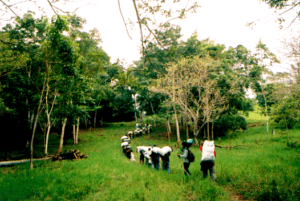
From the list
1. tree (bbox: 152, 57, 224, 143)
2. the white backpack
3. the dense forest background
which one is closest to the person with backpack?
the white backpack

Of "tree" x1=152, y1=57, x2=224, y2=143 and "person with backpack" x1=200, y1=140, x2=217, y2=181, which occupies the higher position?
"tree" x1=152, y1=57, x2=224, y2=143

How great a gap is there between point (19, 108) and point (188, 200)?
14.4 m

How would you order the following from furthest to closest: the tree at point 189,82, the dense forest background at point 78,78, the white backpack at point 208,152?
the tree at point 189,82
the dense forest background at point 78,78
the white backpack at point 208,152

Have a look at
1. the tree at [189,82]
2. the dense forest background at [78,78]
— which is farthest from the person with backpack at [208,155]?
the tree at [189,82]

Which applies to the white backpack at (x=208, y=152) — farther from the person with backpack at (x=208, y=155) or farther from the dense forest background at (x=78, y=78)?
the dense forest background at (x=78, y=78)

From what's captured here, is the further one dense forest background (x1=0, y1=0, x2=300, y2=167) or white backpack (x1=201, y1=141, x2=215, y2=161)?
dense forest background (x1=0, y1=0, x2=300, y2=167)

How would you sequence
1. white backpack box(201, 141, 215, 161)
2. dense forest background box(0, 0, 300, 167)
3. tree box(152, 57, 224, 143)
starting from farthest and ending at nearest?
tree box(152, 57, 224, 143) → dense forest background box(0, 0, 300, 167) → white backpack box(201, 141, 215, 161)

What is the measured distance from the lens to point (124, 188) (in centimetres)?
581

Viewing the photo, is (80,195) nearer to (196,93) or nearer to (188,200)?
(188,200)

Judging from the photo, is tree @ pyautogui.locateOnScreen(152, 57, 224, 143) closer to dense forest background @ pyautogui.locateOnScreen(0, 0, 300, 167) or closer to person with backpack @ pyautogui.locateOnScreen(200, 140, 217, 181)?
dense forest background @ pyautogui.locateOnScreen(0, 0, 300, 167)

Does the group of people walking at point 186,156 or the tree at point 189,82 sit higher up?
the tree at point 189,82

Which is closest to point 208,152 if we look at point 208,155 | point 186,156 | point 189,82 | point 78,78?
point 208,155

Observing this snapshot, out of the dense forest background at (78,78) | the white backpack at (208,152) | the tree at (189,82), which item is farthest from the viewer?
the tree at (189,82)

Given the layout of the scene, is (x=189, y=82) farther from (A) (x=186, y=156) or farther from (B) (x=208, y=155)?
(B) (x=208, y=155)
